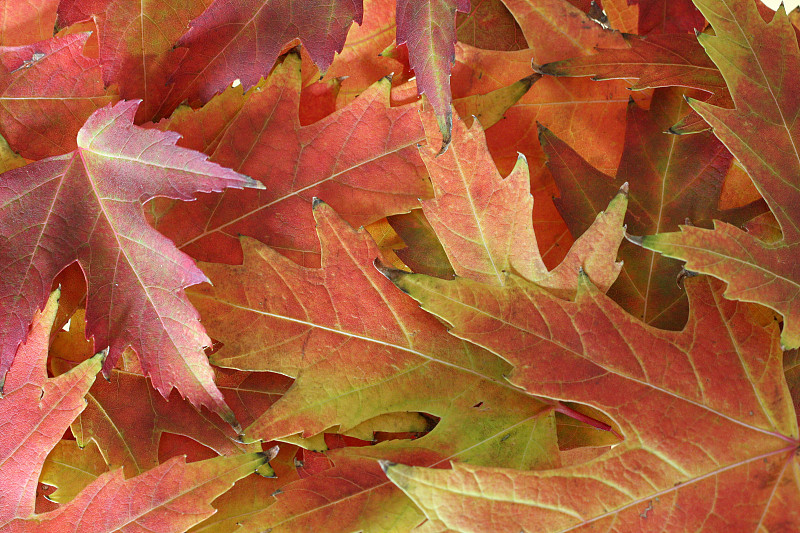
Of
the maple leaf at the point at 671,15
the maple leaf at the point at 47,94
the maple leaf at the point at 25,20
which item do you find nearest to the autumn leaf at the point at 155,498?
the maple leaf at the point at 47,94

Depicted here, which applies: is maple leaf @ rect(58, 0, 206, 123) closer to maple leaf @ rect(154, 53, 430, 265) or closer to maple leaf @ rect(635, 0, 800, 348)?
maple leaf @ rect(154, 53, 430, 265)

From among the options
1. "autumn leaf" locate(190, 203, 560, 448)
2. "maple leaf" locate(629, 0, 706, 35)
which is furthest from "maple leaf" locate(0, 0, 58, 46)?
"maple leaf" locate(629, 0, 706, 35)

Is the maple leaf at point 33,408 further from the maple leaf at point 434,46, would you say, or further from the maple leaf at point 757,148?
→ the maple leaf at point 757,148

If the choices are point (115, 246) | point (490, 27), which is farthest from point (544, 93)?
point (115, 246)

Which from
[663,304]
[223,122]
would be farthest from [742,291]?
[223,122]

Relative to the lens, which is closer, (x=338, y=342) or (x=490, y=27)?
(x=338, y=342)

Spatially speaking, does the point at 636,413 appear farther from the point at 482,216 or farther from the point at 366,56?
the point at 366,56
